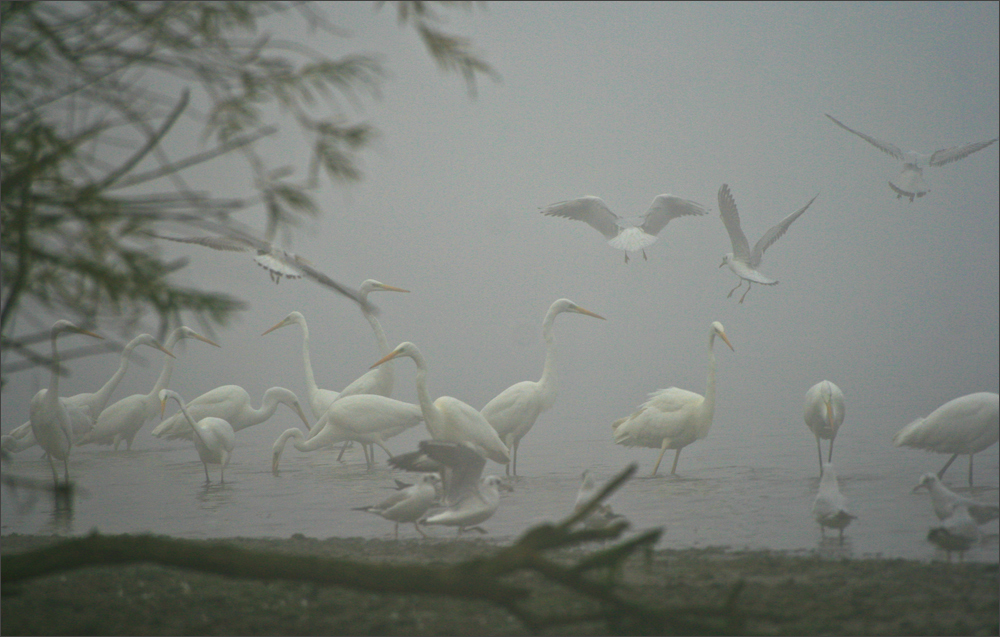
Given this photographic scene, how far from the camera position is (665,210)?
30.9 ft

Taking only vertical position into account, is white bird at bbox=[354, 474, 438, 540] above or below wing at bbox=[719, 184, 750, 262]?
below

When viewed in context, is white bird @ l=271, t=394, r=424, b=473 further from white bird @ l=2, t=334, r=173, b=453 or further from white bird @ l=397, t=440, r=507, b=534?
white bird @ l=397, t=440, r=507, b=534

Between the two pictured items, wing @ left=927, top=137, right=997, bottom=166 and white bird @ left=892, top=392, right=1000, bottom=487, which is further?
wing @ left=927, top=137, right=997, bottom=166

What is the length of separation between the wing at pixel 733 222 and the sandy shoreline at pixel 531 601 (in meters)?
5.10

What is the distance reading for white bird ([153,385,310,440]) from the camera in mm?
8555

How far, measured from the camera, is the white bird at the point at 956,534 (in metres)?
3.88

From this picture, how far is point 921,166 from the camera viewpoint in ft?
→ 33.1

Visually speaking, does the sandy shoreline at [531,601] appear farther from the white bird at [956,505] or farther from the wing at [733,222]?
the wing at [733,222]

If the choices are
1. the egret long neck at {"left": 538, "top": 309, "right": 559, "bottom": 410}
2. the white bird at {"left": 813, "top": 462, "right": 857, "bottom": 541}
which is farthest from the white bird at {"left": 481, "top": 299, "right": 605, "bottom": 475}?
the white bird at {"left": 813, "top": 462, "right": 857, "bottom": 541}

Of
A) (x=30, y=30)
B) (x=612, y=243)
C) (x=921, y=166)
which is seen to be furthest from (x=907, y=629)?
(x=921, y=166)

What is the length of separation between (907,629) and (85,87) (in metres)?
3.02

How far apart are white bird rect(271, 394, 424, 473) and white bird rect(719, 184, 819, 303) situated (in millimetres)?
3358

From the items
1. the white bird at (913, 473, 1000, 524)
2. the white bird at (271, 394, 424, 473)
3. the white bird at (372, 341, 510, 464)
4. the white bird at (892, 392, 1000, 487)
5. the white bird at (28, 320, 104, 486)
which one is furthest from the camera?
the white bird at (271, 394, 424, 473)

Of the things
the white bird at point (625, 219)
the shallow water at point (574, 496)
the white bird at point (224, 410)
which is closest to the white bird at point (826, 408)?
the shallow water at point (574, 496)
